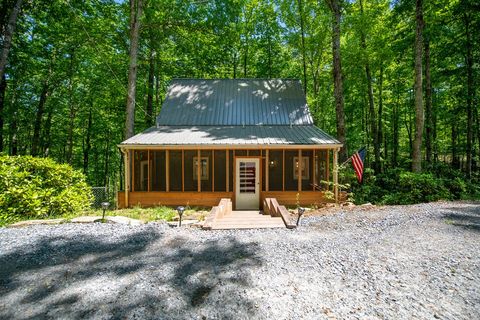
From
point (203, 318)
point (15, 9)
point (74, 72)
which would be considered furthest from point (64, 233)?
point (74, 72)

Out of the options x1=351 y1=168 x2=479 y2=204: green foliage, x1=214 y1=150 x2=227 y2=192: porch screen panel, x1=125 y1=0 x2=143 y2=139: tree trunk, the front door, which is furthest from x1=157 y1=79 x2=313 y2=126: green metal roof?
x1=351 y1=168 x2=479 y2=204: green foliage

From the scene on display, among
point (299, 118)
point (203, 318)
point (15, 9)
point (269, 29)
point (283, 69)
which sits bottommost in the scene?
point (203, 318)

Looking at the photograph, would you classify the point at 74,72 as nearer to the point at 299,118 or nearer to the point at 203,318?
the point at 299,118

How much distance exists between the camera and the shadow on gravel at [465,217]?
5.72m

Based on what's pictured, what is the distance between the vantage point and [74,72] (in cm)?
1783

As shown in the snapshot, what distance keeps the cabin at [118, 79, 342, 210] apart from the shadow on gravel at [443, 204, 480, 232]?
361cm

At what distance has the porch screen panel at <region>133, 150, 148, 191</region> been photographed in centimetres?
1239

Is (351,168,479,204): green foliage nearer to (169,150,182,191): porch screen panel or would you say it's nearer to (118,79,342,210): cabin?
(118,79,342,210): cabin

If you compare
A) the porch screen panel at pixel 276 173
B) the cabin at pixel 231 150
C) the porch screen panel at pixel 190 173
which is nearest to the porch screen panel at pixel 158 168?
the cabin at pixel 231 150

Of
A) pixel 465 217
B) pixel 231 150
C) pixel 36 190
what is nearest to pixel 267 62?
pixel 231 150

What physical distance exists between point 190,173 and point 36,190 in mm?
6507

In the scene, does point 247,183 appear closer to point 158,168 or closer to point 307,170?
point 307,170

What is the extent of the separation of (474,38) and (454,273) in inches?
604

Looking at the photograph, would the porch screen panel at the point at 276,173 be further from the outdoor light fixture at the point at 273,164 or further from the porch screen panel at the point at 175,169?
the porch screen panel at the point at 175,169
